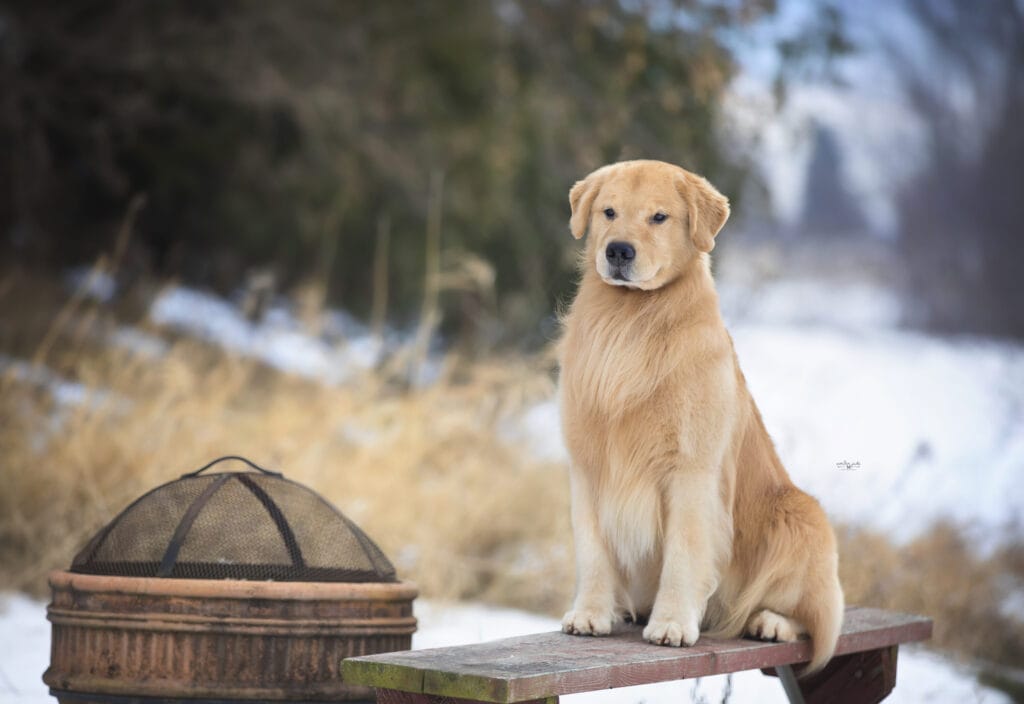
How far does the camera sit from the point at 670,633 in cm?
276

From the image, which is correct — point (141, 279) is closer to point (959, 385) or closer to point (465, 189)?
point (465, 189)

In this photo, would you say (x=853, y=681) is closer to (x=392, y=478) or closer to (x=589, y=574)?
(x=589, y=574)

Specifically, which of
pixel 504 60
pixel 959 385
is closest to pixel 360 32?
pixel 504 60

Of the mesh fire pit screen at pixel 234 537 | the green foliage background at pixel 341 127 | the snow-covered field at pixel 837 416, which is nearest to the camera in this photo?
the mesh fire pit screen at pixel 234 537

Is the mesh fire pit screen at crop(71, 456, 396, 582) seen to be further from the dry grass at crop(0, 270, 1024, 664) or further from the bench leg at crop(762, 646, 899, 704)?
the dry grass at crop(0, 270, 1024, 664)

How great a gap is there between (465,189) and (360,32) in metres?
1.85

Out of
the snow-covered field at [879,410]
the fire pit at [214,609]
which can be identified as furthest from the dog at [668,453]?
the snow-covered field at [879,410]

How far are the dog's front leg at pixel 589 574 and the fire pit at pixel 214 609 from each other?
0.57 metres

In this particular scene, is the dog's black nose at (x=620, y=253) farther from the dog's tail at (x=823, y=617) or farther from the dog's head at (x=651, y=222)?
the dog's tail at (x=823, y=617)

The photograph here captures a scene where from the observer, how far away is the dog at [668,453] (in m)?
2.91

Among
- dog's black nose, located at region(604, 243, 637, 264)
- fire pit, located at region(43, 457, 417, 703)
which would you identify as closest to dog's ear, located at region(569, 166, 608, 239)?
dog's black nose, located at region(604, 243, 637, 264)

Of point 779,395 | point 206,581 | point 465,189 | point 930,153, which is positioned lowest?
point 206,581

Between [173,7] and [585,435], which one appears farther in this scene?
[173,7]

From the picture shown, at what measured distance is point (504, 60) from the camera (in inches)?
405
